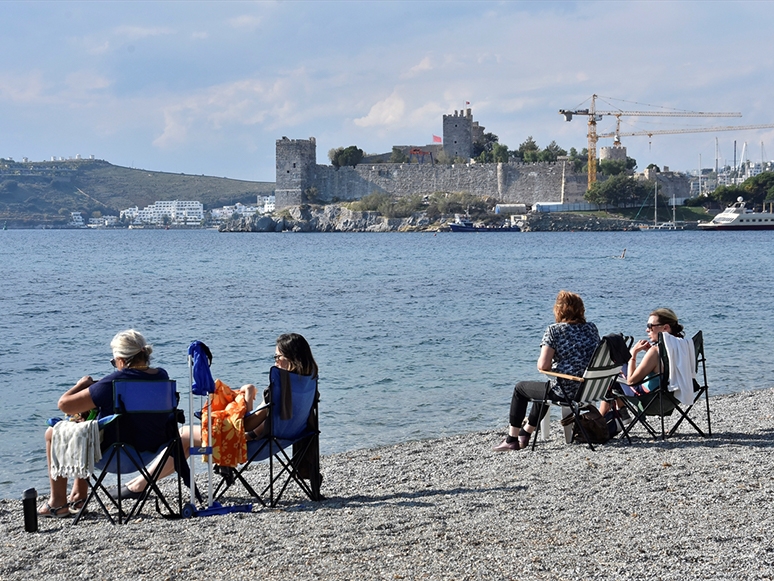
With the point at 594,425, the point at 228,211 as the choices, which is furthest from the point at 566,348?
the point at 228,211

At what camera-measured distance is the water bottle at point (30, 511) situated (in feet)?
11.7

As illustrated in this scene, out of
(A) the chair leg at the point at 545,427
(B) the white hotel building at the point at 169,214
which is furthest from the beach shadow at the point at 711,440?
(B) the white hotel building at the point at 169,214

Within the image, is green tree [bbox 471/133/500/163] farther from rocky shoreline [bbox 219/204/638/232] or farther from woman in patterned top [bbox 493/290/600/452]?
woman in patterned top [bbox 493/290/600/452]

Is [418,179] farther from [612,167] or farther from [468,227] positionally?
[612,167]

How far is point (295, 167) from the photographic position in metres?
66.6

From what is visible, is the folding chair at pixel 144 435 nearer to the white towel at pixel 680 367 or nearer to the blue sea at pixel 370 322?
the blue sea at pixel 370 322

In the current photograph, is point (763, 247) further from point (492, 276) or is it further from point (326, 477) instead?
point (326, 477)

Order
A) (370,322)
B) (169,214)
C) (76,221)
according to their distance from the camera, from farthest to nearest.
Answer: (169,214) < (76,221) < (370,322)

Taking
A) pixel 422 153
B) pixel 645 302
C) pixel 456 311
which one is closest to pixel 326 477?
pixel 456 311

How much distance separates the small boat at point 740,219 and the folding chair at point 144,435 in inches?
2616

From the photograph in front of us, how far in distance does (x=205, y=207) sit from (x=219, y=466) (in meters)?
131

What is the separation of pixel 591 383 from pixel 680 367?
503 mm

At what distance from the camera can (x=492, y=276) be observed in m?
26.2

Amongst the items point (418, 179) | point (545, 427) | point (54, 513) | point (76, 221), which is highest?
point (418, 179)
